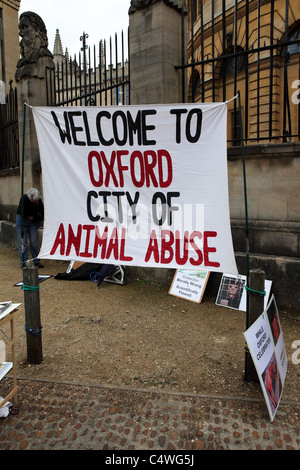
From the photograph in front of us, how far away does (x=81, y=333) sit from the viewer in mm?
4418

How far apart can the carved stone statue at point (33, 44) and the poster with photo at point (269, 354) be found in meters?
8.47

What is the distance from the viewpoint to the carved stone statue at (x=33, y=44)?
841cm

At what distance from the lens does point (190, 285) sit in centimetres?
564

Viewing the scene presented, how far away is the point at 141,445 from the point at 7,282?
528 cm

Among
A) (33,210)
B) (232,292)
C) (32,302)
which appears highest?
(33,210)

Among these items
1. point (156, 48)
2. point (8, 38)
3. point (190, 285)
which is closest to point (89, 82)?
point (156, 48)

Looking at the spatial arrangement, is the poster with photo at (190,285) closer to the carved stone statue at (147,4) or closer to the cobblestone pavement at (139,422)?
the cobblestone pavement at (139,422)

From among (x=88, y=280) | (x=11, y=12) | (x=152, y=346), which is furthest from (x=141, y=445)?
(x=11, y=12)

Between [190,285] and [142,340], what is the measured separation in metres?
1.71

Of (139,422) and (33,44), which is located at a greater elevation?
(33,44)

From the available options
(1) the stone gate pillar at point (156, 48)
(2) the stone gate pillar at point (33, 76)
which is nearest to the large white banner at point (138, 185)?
(1) the stone gate pillar at point (156, 48)

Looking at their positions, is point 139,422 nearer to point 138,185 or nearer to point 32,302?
point 32,302

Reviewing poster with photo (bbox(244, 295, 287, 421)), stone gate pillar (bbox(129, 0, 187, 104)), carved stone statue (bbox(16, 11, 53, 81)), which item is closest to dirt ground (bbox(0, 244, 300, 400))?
poster with photo (bbox(244, 295, 287, 421))
